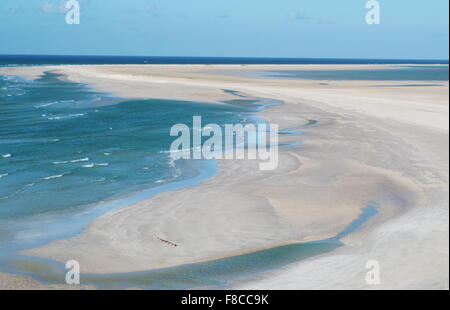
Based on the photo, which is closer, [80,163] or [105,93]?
[80,163]

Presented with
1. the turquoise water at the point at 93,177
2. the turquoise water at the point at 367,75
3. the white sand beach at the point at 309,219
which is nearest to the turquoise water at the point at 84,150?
the turquoise water at the point at 93,177

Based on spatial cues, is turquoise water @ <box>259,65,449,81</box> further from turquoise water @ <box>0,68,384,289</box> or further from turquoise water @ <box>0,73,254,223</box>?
turquoise water @ <box>0,68,384,289</box>

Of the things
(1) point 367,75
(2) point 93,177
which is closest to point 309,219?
(2) point 93,177

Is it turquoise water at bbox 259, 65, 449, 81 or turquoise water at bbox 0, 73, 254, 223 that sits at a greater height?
turquoise water at bbox 259, 65, 449, 81

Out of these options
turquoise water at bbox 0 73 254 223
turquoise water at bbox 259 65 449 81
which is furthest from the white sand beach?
turquoise water at bbox 259 65 449 81

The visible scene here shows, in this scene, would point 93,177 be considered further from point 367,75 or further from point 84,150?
point 367,75

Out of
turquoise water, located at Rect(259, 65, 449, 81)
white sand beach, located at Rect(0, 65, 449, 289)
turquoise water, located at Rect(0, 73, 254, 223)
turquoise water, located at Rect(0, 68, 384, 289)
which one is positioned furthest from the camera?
turquoise water, located at Rect(259, 65, 449, 81)
